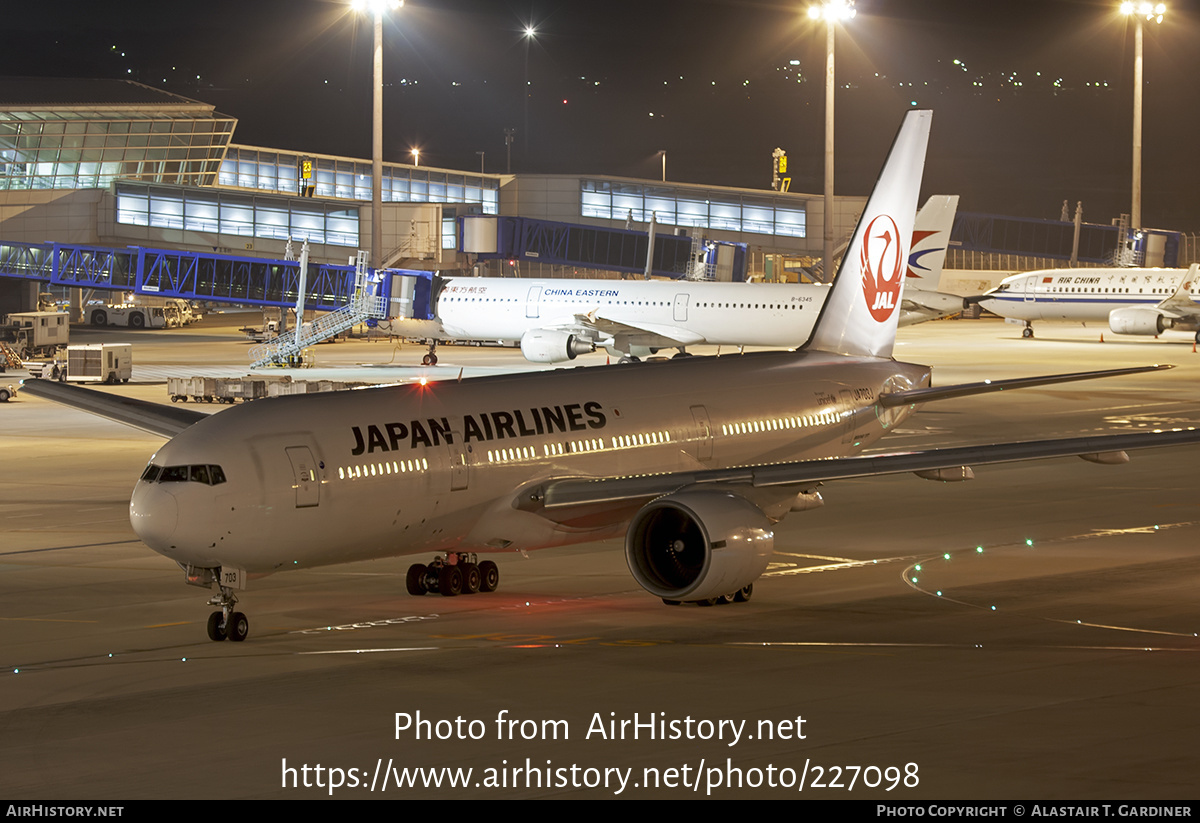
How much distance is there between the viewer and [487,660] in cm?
1956

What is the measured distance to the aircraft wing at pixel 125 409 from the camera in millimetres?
26750

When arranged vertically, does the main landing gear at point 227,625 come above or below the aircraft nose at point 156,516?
below

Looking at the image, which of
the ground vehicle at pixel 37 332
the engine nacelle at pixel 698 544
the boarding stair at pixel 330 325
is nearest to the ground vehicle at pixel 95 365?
the boarding stair at pixel 330 325

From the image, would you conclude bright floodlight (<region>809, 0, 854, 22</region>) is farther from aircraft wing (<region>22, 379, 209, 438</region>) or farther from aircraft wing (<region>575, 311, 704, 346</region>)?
aircraft wing (<region>22, 379, 209, 438</region>)

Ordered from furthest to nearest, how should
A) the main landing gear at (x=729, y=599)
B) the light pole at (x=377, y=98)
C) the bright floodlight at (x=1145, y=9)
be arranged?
the bright floodlight at (x=1145, y=9) → the light pole at (x=377, y=98) → the main landing gear at (x=729, y=599)

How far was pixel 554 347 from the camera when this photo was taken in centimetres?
7131

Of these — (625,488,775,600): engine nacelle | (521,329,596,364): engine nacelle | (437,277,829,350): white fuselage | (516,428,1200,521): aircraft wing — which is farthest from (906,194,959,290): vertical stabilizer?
(625,488,775,600): engine nacelle

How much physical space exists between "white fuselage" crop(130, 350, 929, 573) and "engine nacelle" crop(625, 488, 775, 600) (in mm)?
2109

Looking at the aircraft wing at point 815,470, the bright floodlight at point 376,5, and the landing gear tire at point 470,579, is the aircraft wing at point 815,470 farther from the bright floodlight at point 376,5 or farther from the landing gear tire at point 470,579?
the bright floodlight at point 376,5

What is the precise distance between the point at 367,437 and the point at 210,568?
9.45ft

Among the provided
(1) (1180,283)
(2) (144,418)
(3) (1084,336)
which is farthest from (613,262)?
(2) (144,418)

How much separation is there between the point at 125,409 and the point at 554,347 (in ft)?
144

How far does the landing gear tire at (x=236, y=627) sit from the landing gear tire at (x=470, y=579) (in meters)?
4.51
